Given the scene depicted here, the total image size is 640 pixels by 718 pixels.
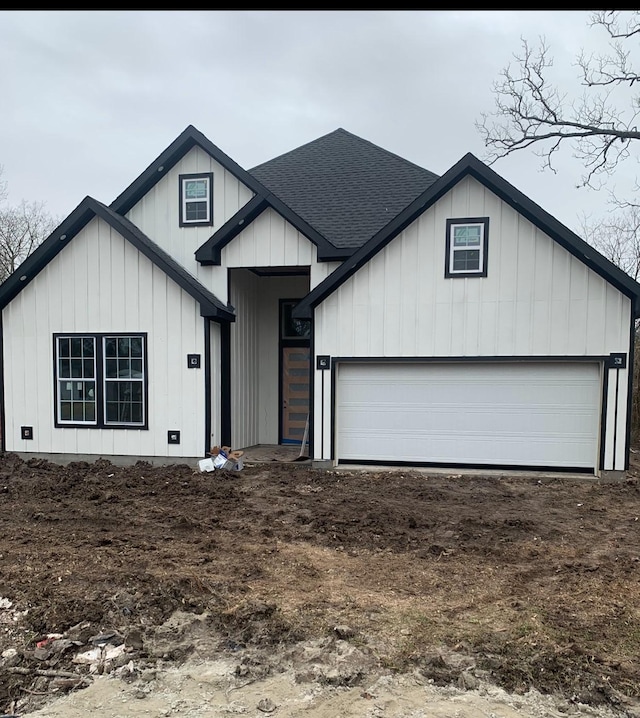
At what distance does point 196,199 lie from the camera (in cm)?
1151

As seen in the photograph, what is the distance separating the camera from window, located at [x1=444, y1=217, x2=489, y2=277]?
955cm

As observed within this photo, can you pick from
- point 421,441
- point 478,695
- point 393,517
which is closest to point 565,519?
point 393,517

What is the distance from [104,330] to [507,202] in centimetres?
811

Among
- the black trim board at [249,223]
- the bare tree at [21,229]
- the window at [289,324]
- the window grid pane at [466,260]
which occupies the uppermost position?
the bare tree at [21,229]

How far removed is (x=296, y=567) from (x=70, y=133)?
2613 cm

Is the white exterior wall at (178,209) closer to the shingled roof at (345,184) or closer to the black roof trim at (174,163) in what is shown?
the black roof trim at (174,163)

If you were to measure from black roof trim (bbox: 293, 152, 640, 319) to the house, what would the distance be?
0.09 feet

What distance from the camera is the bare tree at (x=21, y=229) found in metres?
29.8

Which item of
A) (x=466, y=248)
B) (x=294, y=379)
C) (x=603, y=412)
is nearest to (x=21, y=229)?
(x=294, y=379)

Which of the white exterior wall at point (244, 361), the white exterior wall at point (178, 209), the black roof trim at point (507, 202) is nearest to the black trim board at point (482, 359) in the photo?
the black roof trim at point (507, 202)

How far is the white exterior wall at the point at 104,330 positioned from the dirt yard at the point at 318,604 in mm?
2558

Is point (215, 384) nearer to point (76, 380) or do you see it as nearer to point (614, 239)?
point (76, 380)

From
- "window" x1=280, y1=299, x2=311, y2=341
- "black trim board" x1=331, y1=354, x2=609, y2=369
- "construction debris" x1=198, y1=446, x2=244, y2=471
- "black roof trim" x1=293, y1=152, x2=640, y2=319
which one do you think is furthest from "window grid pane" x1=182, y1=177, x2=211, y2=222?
"construction debris" x1=198, y1=446, x2=244, y2=471
